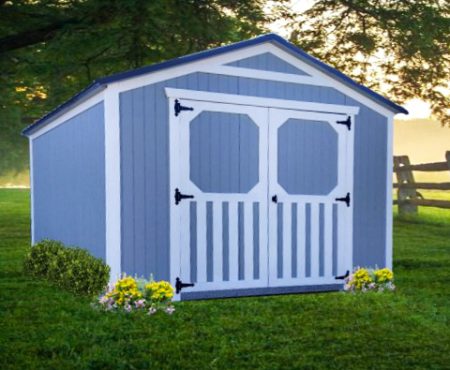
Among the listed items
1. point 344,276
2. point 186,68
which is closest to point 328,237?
point 344,276

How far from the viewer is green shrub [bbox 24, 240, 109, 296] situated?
831 cm

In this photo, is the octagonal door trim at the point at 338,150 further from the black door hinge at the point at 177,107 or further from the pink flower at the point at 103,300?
the pink flower at the point at 103,300

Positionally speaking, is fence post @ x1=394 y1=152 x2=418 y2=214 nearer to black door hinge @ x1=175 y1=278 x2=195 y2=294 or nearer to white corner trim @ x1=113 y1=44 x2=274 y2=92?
white corner trim @ x1=113 y1=44 x2=274 y2=92

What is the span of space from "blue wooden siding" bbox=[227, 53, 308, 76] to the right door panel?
571 millimetres

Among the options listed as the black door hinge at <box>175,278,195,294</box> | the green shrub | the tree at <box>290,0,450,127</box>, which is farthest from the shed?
the tree at <box>290,0,450,127</box>

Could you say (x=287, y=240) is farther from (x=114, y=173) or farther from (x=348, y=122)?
(x=114, y=173)

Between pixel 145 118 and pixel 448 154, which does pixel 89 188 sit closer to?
pixel 145 118

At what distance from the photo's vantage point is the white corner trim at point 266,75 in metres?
8.84

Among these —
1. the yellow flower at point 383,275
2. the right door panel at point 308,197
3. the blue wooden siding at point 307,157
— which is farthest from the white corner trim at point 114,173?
the yellow flower at point 383,275

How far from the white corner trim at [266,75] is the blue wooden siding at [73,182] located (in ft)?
5.20

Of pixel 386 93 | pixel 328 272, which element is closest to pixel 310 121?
pixel 328 272

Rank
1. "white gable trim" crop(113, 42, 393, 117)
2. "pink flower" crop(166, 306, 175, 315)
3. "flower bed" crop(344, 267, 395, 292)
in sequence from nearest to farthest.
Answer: "pink flower" crop(166, 306, 175, 315)
"white gable trim" crop(113, 42, 393, 117)
"flower bed" crop(344, 267, 395, 292)

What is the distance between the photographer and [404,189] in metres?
20.7

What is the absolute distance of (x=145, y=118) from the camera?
8258 mm
